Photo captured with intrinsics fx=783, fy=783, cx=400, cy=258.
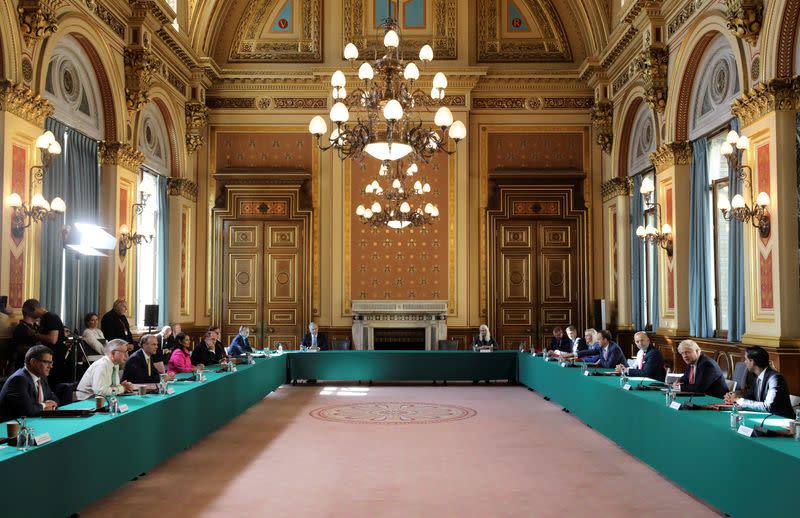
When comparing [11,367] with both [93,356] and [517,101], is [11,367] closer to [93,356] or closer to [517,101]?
[93,356]

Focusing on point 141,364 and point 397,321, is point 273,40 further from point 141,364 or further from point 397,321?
point 141,364

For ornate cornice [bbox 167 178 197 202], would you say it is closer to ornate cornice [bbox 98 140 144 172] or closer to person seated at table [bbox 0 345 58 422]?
ornate cornice [bbox 98 140 144 172]

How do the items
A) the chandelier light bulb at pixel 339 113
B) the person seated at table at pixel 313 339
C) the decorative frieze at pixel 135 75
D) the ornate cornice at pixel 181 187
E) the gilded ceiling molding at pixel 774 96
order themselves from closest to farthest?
the chandelier light bulb at pixel 339 113 < the gilded ceiling molding at pixel 774 96 < the decorative frieze at pixel 135 75 < the person seated at table at pixel 313 339 < the ornate cornice at pixel 181 187

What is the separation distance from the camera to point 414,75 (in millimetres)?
8352

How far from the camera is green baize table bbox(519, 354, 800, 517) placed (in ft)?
13.6

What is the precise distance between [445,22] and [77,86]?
8098 millimetres

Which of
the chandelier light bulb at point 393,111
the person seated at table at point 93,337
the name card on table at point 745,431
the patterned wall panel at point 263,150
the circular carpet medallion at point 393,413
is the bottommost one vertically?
the circular carpet medallion at point 393,413

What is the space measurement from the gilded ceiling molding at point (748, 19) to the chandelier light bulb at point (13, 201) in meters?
8.42

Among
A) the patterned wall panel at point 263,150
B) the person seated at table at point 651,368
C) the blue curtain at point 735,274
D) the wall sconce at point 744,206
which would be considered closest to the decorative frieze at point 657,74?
the blue curtain at point 735,274

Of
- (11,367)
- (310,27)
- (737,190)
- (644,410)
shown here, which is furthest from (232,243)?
(644,410)

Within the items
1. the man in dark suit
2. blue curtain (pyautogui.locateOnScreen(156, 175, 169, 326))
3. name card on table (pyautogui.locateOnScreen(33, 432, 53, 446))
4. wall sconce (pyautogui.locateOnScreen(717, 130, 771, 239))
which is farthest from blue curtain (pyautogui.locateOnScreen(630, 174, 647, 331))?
name card on table (pyautogui.locateOnScreen(33, 432, 53, 446))

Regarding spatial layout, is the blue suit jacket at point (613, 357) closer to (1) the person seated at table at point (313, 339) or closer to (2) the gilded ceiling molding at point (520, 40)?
(1) the person seated at table at point (313, 339)

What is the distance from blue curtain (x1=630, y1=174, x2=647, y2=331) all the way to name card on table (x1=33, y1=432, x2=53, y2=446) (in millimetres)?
11578

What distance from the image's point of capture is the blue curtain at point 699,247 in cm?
1112
